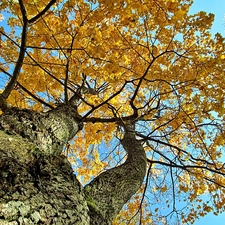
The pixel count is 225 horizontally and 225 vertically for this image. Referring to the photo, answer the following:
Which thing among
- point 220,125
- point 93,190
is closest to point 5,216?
point 93,190

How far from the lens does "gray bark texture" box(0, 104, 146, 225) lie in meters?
1.28

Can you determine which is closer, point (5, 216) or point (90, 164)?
point (5, 216)

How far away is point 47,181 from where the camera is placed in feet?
5.12

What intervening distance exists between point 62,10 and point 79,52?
76cm

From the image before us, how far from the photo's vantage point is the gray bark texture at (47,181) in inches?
50.6

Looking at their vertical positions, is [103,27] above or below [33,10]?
above

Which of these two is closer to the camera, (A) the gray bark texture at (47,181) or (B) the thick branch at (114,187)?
(A) the gray bark texture at (47,181)

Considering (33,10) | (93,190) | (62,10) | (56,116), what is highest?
(62,10)

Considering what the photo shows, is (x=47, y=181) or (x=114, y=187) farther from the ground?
(x=114, y=187)

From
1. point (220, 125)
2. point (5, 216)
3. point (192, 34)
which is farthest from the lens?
point (220, 125)

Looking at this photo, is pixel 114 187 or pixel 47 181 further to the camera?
pixel 114 187

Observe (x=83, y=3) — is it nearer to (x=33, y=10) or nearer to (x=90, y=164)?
(x=33, y=10)

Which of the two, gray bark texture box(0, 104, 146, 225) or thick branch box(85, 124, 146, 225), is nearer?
gray bark texture box(0, 104, 146, 225)

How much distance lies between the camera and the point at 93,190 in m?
2.26
